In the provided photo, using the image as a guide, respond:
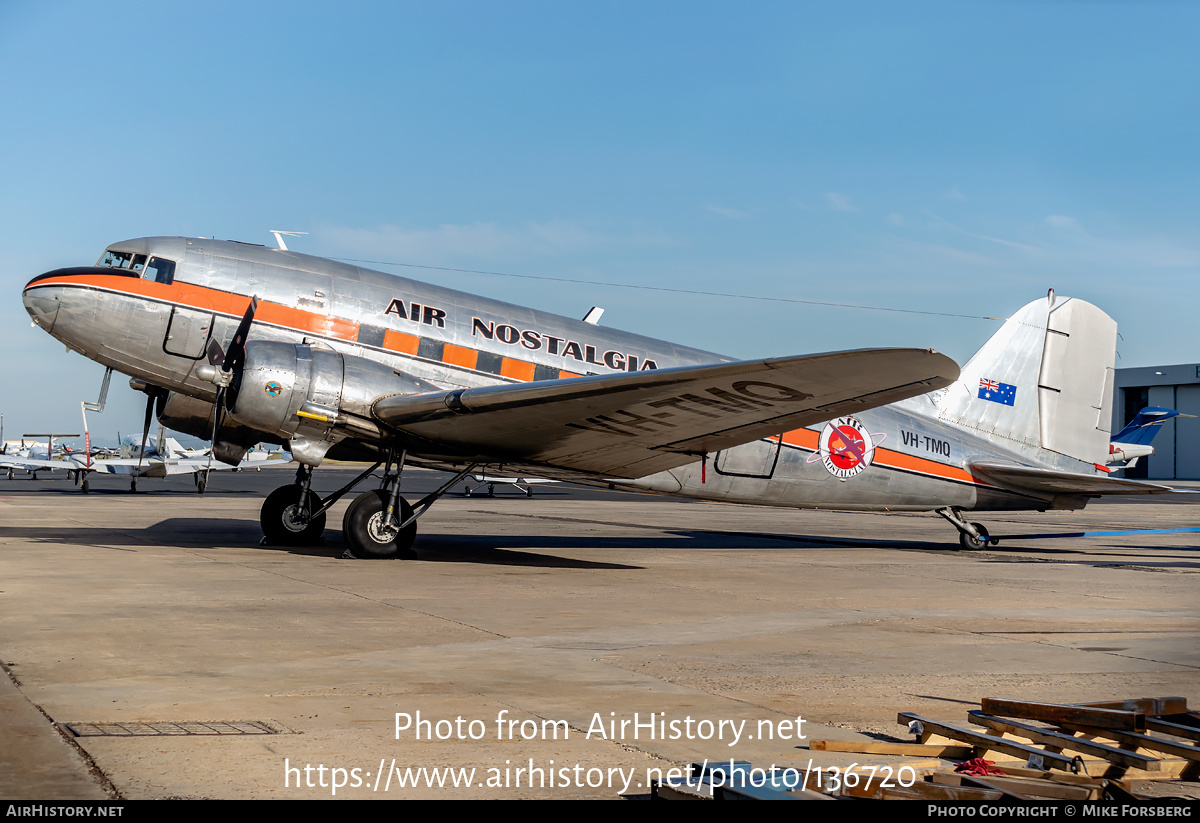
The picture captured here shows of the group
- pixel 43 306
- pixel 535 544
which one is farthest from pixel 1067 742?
pixel 535 544

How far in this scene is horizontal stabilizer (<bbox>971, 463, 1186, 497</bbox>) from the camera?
57.1 ft

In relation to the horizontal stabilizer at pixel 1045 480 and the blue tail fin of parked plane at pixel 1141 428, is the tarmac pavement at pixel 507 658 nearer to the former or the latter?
the horizontal stabilizer at pixel 1045 480

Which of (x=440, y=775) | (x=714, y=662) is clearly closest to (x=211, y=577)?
(x=714, y=662)

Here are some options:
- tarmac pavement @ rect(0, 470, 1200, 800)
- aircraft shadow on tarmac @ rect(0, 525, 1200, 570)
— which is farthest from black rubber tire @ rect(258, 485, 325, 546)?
tarmac pavement @ rect(0, 470, 1200, 800)

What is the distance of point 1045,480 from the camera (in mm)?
17719

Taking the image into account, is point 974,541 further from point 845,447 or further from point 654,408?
point 654,408

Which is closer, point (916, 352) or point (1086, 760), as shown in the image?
point (1086, 760)

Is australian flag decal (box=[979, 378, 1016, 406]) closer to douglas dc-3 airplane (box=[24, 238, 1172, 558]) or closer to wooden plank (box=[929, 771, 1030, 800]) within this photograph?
douglas dc-3 airplane (box=[24, 238, 1172, 558])

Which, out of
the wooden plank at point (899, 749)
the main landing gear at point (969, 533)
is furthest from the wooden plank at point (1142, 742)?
the main landing gear at point (969, 533)

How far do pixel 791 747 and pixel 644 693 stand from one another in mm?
1328

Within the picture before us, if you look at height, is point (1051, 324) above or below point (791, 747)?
above

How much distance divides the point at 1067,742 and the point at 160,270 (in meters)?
13.0

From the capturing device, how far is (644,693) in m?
5.98
